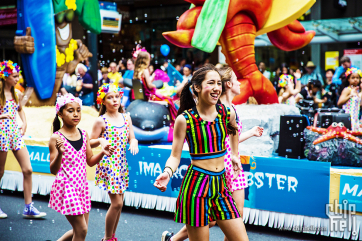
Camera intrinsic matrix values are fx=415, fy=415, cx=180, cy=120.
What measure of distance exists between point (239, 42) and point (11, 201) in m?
3.73

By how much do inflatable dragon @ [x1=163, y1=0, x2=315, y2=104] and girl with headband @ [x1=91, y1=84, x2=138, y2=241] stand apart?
175 cm

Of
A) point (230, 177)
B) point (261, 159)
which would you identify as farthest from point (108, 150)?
point (261, 159)

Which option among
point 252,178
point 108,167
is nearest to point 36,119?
point 108,167

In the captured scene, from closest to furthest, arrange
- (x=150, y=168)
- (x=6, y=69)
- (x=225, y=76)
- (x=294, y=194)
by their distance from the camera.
A: 1. (x=225, y=76)
2. (x=294, y=194)
3. (x=6, y=69)
4. (x=150, y=168)

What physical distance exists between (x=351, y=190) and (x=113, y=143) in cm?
227

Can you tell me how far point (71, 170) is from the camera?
3.17m

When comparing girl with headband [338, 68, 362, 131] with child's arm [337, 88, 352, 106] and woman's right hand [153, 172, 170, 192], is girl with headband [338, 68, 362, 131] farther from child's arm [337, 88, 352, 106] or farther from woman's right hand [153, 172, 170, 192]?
woman's right hand [153, 172, 170, 192]

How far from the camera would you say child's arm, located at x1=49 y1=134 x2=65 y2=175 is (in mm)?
2930

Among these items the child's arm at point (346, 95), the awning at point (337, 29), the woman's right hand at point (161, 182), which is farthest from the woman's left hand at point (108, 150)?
the awning at point (337, 29)

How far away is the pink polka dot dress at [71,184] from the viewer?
10.2 ft

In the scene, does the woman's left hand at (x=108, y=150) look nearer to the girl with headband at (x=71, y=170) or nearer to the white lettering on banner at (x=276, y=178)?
the girl with headband at (x=71, y=170)

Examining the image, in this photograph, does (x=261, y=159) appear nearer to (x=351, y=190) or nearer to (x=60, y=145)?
(x=351, y=190)

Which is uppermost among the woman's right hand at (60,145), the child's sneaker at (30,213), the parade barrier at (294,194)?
the woman's right hand at (60,145)

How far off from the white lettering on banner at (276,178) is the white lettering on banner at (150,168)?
1.09 metres
